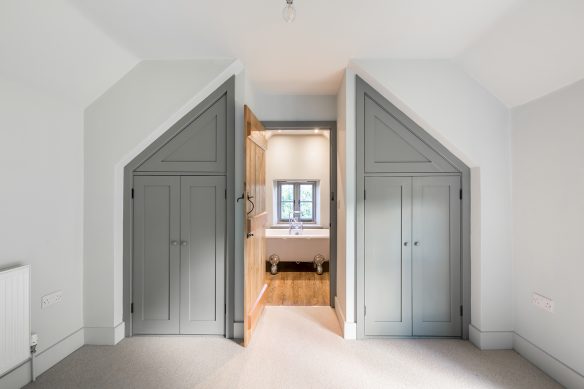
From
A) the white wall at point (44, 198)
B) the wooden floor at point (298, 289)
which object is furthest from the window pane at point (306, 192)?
the white wall at point (44, 198)

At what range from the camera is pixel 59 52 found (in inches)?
88.9

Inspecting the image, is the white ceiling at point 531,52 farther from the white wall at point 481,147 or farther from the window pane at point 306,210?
the window pane at point 306,210

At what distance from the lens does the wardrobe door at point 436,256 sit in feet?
9.80

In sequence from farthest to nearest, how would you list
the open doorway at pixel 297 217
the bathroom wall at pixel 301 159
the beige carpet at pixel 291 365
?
the bathroom wall at pixel 301 159, the open doorway at pixel 297 217, the beige carpet at pixel 291 365

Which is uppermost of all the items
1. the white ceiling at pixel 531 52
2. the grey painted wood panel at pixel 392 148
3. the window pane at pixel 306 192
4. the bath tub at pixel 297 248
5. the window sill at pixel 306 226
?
the white ceiling at pixel 531 52

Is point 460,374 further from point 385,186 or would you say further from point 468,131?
point 468,131

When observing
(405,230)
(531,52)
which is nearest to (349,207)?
(405,230)

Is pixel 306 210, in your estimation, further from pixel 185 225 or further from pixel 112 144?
pixel 112 144

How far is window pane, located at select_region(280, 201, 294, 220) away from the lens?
6000 millimetres

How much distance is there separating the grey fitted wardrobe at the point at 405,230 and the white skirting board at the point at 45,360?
253cm

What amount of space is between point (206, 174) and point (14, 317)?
172cm

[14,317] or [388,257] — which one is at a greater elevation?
[388,257]

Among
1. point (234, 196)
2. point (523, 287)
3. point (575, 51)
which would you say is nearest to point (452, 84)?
point (575, 51)

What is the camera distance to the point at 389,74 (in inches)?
115
